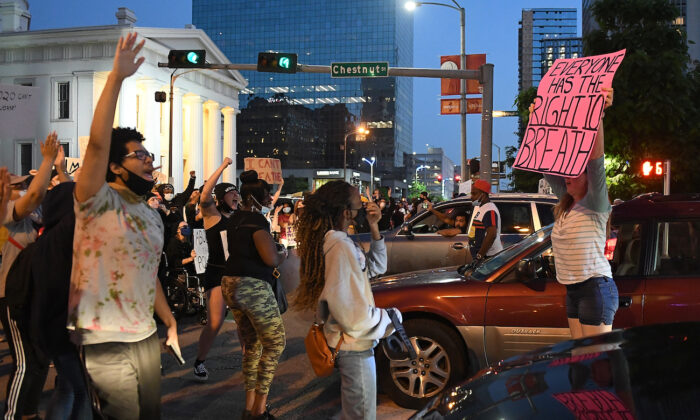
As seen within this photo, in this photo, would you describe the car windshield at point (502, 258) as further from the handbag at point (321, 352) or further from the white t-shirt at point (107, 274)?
the white t-shirt at point (107, 274)

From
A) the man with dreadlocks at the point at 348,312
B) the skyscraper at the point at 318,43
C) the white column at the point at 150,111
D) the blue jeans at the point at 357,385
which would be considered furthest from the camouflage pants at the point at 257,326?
the skyscraper at the point at 318,43

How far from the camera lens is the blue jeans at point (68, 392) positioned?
3.58 meters

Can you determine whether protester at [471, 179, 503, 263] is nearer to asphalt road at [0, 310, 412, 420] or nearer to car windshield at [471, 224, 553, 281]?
car windshield at [471, 224, 553, 281]

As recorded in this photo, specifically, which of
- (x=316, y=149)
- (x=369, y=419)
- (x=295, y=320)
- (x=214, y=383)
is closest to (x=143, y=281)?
(x=369, y=419)

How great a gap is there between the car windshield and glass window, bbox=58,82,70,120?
159 ft

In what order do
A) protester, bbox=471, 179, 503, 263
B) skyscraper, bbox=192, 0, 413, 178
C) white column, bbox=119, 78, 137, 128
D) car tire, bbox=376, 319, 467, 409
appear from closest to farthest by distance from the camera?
car tire, bbox=376, 319, 467, 409
protester, bbox=471, 179, 503, 263
white column, bbox=119, 78, 137, 128
skyscraper, bbox=192, 0, 413, 178

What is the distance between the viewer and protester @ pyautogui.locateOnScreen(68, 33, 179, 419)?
2.96 meters

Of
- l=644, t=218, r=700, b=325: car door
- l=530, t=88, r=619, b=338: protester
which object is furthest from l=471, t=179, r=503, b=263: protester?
l=530, t=88, r=619, b=338: protester

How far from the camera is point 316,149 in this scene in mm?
139750

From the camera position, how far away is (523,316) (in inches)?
211

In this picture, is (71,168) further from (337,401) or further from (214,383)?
(337,401)

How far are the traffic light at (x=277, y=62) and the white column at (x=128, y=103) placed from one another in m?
31.7

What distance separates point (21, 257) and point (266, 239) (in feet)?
5.53

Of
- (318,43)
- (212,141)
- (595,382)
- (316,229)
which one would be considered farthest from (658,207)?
(318,43)
